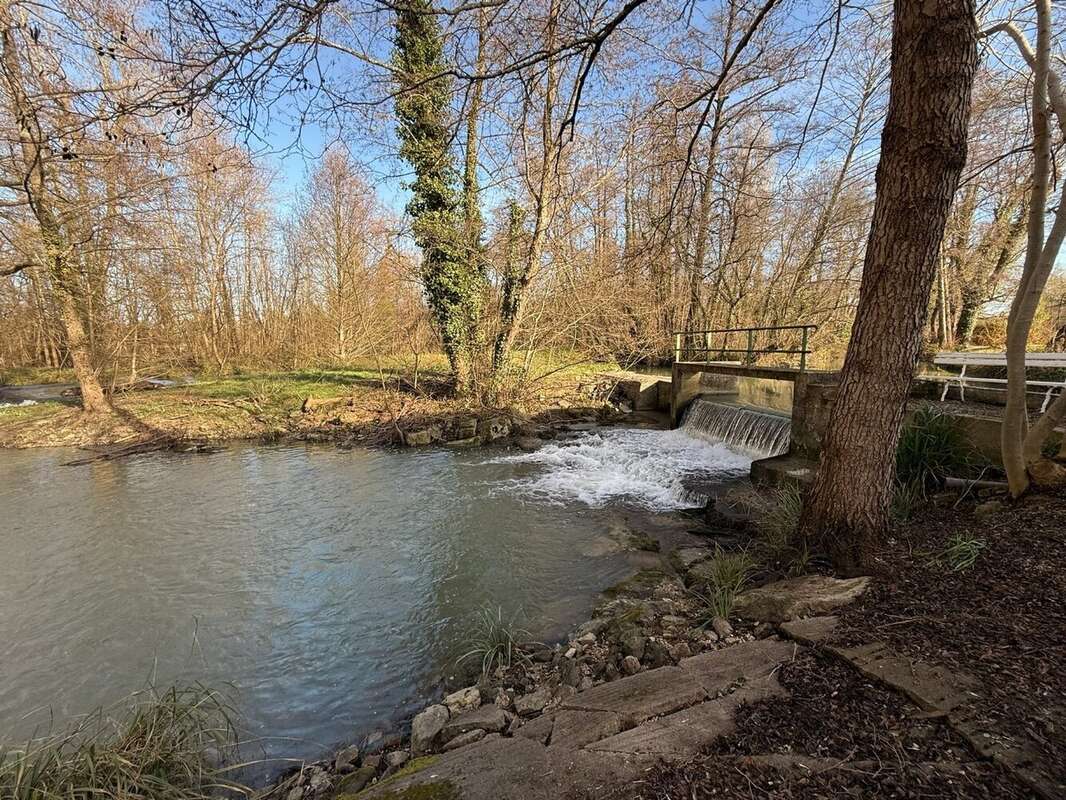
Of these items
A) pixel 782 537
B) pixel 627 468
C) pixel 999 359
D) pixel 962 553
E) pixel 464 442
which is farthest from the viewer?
pixel 464 442

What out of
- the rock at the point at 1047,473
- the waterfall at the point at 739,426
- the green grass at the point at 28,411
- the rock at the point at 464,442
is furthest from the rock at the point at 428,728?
the green grass at the point at 28,411

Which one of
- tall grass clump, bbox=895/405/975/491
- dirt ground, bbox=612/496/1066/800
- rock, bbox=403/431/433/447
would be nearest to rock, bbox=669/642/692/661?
dirt ground, bbox=612/496/1066/800

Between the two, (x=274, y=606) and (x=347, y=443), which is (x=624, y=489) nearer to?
(x=274, y=606)

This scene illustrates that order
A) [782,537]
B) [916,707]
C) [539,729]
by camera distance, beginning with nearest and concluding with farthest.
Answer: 1. [916,707]
2. [539,729]
3. [782,537]

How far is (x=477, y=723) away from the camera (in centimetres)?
268

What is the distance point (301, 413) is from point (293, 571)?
27.1 ft

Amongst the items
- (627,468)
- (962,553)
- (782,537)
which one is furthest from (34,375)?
(962,553)

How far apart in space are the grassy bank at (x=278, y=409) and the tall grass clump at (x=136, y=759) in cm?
824

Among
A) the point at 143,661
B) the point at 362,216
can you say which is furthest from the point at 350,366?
the point at 143,661

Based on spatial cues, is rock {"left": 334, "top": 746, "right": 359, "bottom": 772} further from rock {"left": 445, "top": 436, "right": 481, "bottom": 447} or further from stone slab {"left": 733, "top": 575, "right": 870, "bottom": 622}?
rock {"left": 445, "top": 436, "right": 481, "bottom": 447}

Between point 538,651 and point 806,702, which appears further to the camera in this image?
point 538,651

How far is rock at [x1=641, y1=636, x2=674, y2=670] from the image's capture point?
116 inches

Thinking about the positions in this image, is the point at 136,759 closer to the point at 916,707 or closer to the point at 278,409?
the point at 916,707

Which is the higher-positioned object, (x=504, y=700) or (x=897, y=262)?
(x=897, y=262)
